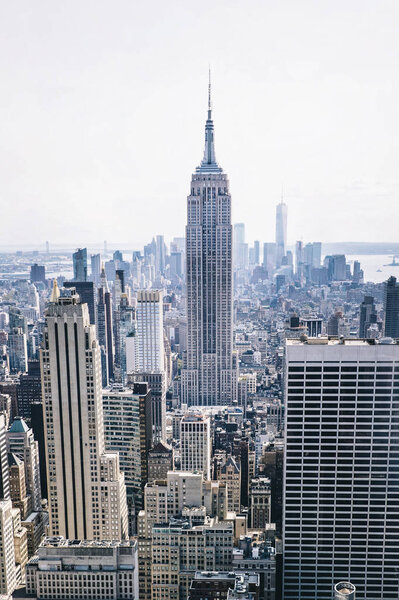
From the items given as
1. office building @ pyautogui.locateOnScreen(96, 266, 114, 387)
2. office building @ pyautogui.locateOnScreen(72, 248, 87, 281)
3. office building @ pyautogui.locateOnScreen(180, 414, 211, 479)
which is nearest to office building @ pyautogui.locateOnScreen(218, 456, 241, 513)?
office building @ pyautogui.locateOnScreen(180, 414, 211, 479)

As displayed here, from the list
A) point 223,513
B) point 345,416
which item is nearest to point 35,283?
point 223,513

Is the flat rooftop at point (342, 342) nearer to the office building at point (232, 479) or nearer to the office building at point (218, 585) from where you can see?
the office building at point (218, 585)

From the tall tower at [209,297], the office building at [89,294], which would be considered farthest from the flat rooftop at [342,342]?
the tall tower at [209,297]

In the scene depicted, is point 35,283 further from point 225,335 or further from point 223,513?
point 225,335

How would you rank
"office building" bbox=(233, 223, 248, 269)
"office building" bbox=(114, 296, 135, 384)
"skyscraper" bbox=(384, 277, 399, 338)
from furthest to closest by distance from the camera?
"office building" bbox=(233, 223, 248, 269)
"office building" bbox=(114, 296, 135, 384)
"skyscraper" bbox=(384, 277, 399, 338)

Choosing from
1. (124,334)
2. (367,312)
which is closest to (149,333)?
(124,334)

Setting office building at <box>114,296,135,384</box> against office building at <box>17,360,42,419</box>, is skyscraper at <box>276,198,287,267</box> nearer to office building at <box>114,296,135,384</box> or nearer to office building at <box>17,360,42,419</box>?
office building at <box>114,296,135,384</box>

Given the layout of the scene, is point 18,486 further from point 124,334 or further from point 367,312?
point 124,334
